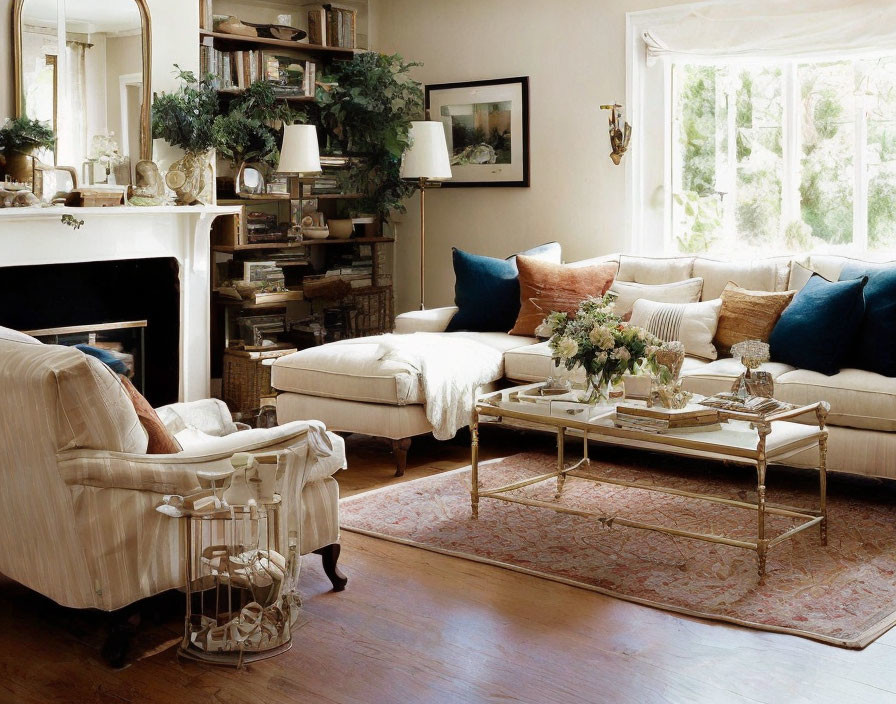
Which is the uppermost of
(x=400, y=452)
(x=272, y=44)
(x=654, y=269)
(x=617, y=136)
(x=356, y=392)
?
(x=272, y=44)

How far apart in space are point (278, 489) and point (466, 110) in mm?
4347

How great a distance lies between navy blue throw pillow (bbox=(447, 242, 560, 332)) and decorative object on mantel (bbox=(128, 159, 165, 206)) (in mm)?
1681

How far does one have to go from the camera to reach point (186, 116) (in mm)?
5672

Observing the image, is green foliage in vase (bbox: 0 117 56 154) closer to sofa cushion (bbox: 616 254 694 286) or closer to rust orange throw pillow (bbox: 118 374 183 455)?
rust orange throw pillow (bbox: 118 374 183 455)

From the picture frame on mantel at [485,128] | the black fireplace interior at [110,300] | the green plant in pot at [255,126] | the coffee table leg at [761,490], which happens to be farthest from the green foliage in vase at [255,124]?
the coffee table leg at [761,490]

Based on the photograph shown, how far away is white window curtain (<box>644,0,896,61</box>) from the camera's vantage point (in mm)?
5297

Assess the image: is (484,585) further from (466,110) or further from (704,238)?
(466,110)

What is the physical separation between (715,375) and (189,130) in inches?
119

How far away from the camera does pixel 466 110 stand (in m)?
6.89

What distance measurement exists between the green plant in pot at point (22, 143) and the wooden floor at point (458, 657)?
90.9 inches

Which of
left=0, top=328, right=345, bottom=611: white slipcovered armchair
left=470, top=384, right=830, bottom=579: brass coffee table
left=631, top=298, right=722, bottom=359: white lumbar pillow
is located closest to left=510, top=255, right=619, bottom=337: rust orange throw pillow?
left=631, top=298, right=722, bottom=359: white lumbar pillow

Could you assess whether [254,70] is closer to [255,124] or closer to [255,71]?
[255,71]

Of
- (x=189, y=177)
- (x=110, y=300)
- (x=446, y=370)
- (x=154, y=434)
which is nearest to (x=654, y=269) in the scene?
(x=446, y=370)

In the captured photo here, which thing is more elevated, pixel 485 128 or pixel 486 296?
pixel 485 128
